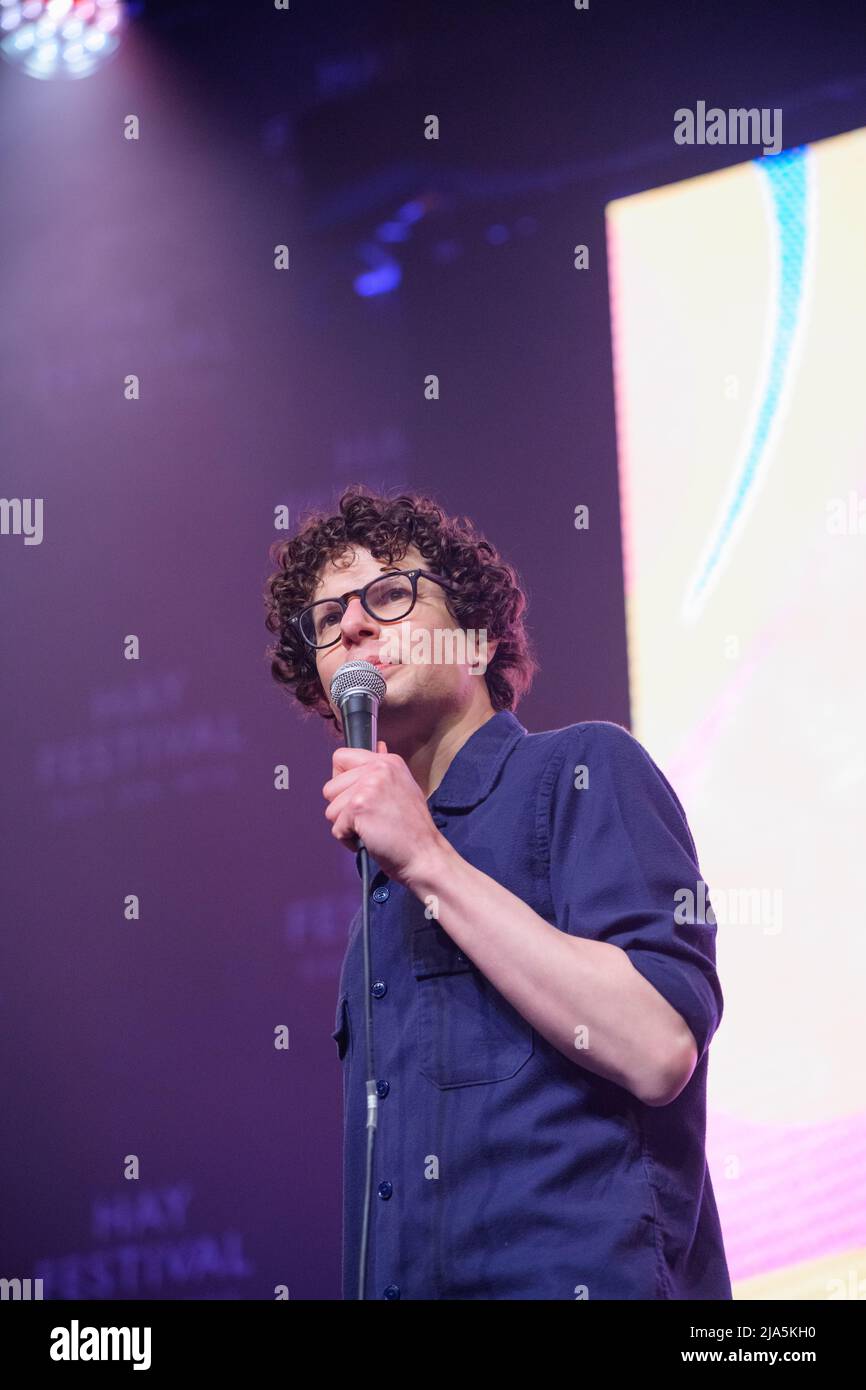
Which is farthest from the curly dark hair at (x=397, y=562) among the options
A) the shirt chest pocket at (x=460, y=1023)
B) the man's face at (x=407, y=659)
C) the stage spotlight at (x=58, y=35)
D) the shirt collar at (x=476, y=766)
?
the stage spotlight at (x=58, y=35)

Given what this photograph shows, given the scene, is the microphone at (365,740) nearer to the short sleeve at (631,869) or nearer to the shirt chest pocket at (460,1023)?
the shirt chest pocket at (460,1023)

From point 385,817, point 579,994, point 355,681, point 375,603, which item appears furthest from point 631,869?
point 375,603

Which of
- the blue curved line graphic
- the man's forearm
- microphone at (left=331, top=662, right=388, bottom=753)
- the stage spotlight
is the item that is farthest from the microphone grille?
the stage spotlight

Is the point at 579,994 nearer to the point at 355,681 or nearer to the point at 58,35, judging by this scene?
the point at 355,681

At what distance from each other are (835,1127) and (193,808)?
4.22 ft

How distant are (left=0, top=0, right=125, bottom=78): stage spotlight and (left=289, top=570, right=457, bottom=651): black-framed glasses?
1.66 meters

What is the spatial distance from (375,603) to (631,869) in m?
0.62

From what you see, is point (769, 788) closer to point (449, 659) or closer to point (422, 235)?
point (449, 659)

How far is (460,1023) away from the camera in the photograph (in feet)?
5.19

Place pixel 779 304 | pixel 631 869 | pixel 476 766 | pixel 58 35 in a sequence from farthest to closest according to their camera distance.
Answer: pixel 58 35 < pixel 779 304 < pixel 476 766 < pixel 631 869

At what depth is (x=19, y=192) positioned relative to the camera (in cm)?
291

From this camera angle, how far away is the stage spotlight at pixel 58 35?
2.96 meters

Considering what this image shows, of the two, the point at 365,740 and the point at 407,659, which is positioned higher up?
the point at 407,659
